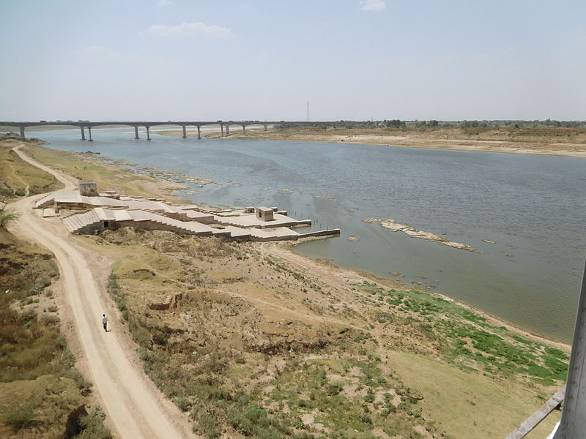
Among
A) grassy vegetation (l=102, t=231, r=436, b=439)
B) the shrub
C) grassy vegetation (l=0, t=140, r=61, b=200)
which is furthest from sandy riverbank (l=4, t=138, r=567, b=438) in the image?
grassy vegetation (l=0, t=140, r=61, b=200)

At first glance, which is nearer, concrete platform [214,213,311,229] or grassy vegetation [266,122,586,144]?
concrete platform [214,213,311,229]

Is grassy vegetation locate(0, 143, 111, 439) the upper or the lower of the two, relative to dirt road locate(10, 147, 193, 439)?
upper

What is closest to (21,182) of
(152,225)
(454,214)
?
(152,225)

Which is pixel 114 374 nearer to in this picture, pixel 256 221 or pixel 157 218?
pixel 157 218

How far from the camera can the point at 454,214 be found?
46281 millimetres

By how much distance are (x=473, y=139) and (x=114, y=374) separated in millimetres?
127121

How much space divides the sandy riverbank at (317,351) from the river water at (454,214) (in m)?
4.38

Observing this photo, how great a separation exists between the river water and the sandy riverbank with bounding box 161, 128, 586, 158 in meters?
11.9

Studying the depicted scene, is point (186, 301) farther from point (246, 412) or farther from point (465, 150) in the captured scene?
point (465, 150)

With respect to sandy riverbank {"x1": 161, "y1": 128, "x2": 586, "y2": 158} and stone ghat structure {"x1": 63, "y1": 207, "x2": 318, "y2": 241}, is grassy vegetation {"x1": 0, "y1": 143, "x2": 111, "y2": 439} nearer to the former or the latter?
stone ghat structure {"x1": 63, "y1": 207, "x2": 318, "y2": 241}

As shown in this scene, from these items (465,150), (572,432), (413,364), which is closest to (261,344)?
(413,364)

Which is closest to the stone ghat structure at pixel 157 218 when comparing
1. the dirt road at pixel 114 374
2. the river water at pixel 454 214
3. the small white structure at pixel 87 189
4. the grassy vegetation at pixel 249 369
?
the small white structure at pixel 87 189

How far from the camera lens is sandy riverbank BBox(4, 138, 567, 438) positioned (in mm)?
12781

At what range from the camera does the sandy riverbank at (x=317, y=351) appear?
503 inches
